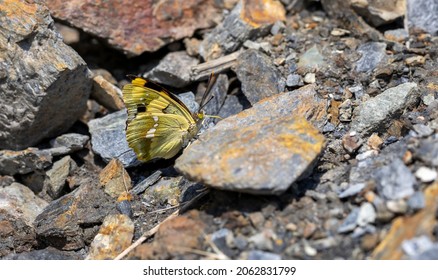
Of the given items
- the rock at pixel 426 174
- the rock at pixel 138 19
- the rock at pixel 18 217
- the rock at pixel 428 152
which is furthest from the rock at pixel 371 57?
the rock at pixel 18 217

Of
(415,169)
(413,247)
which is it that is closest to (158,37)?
(415,169)

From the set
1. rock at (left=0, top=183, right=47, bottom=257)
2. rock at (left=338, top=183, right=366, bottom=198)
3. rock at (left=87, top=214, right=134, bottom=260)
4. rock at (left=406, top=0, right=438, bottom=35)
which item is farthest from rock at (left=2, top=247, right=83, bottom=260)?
rock at (left=406, top=0, right=438, bottom=35)

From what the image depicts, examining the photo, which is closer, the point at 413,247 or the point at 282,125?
the point at 413,247

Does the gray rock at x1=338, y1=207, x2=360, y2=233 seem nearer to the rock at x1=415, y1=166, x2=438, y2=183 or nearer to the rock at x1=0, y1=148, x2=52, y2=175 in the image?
the rock at x1=415, y1=166, x2=438, y2=183

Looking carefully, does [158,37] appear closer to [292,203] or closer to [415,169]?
[292,203]

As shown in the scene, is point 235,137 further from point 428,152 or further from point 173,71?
point 173,71

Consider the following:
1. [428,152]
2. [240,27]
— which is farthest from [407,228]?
[240,27]
